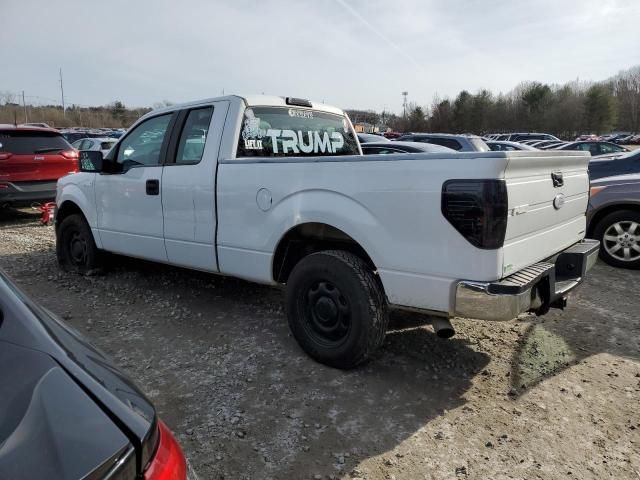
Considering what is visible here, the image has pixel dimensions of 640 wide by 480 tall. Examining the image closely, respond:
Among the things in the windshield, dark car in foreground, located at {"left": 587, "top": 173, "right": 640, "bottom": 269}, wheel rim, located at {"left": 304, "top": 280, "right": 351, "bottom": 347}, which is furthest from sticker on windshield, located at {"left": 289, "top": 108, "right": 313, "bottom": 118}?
dark car in foreground, located at {"left": 587, "top": 173, "right": 640, "bottom": 269}

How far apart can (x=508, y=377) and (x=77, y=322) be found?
3624mm

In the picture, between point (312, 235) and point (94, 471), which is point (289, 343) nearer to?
point (312, 235)

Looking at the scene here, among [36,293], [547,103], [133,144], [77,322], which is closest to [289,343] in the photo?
[77,322]

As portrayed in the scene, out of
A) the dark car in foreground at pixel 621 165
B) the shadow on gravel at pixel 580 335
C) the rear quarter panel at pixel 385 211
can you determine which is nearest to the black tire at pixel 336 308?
the rear quarter panel at pixel 385 211

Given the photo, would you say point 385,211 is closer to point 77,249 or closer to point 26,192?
point 77,249

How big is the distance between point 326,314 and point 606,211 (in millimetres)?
Answer: 4656

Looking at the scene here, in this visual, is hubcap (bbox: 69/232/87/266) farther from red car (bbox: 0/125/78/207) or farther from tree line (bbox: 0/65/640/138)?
tree line (bbox: 0/65/640/138)

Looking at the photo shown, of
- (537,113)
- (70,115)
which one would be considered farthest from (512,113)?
(70,115)

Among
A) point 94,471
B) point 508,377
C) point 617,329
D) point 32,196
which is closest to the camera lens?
point 94,471

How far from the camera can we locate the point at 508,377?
3424mm

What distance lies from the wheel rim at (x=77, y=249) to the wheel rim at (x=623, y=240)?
6.34 m

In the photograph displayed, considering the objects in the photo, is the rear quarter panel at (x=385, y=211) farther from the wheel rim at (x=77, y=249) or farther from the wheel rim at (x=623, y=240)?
the wheel rim at (x=623, y=240)

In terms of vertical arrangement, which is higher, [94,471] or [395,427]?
[94,471]

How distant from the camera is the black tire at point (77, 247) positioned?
556 cm
